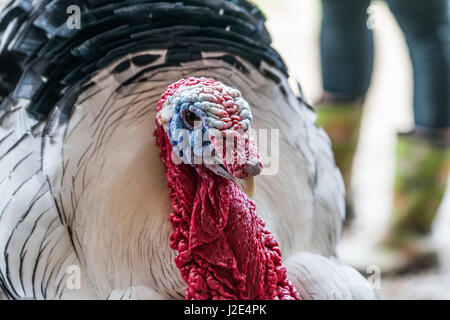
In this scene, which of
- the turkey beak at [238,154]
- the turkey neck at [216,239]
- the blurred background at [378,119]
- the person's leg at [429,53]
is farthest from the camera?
the blurred background at [378,119]

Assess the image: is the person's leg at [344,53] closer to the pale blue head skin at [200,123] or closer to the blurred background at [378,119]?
the blurred background at [378,119]

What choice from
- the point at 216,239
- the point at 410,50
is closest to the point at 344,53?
the point at 410,50

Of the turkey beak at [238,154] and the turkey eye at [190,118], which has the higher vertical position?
the turkey eye at [190,118]

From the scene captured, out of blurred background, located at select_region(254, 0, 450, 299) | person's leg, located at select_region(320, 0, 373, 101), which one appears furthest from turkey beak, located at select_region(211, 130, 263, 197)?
person's leg, located at select_region(320, 0, 373, 101)

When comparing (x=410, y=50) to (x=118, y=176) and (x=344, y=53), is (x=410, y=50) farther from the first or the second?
(x=118, y=176)

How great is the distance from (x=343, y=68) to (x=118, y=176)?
3.01 feet

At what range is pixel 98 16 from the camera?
90cm

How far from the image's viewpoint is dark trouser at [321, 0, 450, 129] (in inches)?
60.5

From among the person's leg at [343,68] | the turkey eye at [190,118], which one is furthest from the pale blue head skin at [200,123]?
the person's leg at [343,68]

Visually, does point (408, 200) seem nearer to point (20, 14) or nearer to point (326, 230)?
point (326, 230)

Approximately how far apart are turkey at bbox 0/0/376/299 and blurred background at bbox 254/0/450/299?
0.69m

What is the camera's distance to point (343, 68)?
162 cm

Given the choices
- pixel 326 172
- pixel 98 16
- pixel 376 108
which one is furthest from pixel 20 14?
pixel 376 108

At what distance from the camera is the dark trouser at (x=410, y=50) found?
1.54 m
